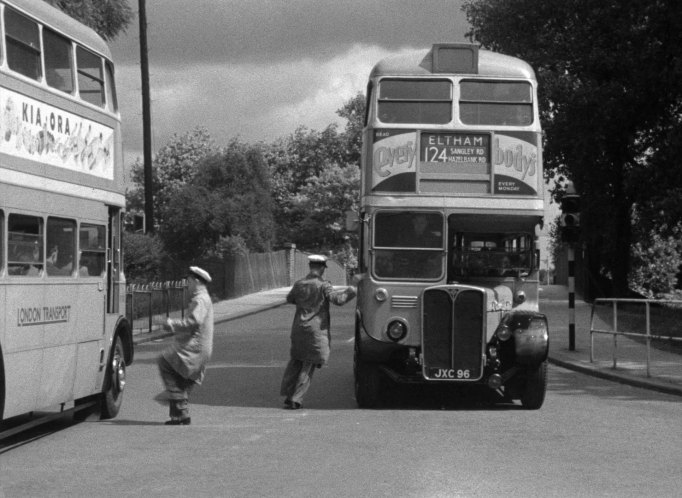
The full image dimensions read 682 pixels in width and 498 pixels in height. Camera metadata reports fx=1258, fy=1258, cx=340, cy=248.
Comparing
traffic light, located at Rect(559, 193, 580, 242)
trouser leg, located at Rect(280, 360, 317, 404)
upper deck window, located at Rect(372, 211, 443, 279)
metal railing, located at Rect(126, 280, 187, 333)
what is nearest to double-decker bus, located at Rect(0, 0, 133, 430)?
trouser leg, located at Rect(280, 360, 317, 404)

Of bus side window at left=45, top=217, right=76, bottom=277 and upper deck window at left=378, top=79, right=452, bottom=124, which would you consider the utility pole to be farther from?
bus side window at left=45, top=217, right=76, bottom=277

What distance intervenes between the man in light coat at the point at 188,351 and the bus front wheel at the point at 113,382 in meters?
0.96

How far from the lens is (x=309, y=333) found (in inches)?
557

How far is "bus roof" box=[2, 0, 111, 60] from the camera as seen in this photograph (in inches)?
440

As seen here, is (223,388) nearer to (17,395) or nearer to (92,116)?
(92,116)

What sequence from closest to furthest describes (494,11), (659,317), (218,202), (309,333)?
(309,333)
(659,317)
(494,11)
(218,202)

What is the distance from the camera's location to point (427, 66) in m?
15.1

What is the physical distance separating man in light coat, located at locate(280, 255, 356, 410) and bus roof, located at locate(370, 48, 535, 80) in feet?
8.31

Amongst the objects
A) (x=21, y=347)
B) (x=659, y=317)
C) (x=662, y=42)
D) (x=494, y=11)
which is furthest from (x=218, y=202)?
(x=21, y=347)

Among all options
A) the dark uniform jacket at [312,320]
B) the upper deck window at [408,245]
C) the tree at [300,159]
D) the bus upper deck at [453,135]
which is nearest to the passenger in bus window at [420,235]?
the upper deck window at [408,245]

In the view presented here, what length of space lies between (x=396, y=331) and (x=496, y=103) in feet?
9.91

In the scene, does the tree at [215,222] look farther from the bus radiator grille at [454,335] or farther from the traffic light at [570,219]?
the bus radiator grille at [454,335]

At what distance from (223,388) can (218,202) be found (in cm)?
3923

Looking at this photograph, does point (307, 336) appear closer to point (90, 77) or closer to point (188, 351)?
point (188, 351)
